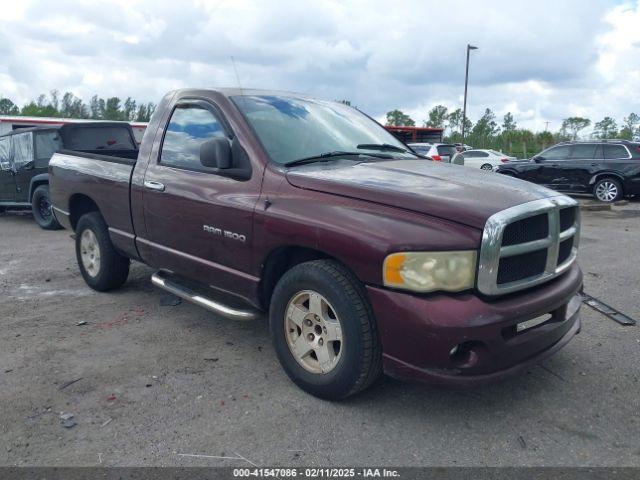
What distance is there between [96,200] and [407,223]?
3.44 m

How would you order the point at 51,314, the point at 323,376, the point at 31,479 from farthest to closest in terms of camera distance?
the point at 51,314 < the point at 323,376 < the point at 31,479

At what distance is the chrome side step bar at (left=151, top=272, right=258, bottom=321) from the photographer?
147 inches

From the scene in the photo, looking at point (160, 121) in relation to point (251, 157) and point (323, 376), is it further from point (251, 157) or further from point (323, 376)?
point (323, 376)

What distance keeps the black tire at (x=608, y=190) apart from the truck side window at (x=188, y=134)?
41.5 ft

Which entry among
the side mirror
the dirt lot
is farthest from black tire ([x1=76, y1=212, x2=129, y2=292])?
the side mirror

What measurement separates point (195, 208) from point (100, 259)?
188 cm

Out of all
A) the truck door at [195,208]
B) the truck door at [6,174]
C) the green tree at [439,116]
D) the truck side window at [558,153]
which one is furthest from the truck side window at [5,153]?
→ the green tree at [439,116]

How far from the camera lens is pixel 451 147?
2241cm

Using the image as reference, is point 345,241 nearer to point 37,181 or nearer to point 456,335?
point 456,335

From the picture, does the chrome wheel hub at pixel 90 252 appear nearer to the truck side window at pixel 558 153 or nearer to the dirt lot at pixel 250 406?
the dirt lot at pixel 250 406

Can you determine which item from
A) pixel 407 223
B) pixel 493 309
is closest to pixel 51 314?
pixel 407 223

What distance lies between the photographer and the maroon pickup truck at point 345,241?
2.81 metres

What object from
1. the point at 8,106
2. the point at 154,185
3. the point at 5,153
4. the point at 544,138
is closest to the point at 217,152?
the point at 154,185

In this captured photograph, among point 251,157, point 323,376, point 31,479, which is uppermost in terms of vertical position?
point 251,157
